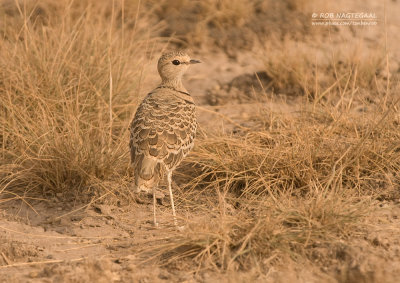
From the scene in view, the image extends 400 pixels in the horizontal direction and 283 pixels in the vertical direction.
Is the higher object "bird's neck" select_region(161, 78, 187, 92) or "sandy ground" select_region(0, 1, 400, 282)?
"bird's neck" select_region(161, 78, 187, 92)

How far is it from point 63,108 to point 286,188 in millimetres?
2000

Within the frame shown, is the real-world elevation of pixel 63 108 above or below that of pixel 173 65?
below

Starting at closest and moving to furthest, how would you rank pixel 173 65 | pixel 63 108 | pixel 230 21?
pixel 173 65
pixel 63 108
pixel 230 21

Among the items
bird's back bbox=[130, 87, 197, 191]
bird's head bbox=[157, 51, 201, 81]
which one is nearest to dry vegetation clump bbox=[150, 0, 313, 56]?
bird's head bbox=[157, 51, 201, 81]

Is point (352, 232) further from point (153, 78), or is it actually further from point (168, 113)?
point (153, 78)

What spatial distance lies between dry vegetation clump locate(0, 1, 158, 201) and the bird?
1.89 ft

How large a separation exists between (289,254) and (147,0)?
5.54 meters

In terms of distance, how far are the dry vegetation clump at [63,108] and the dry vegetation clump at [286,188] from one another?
0.84 meters

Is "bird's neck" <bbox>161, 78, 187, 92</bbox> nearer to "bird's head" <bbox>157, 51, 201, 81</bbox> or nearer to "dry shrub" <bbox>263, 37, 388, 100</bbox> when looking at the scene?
"bird's head" <bbox>157, 51, 201, 81</bbox>

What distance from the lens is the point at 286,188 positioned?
203 inches

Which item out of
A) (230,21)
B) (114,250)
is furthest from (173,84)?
(230,21)

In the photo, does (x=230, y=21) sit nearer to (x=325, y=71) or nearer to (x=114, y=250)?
(x=325, y=71)

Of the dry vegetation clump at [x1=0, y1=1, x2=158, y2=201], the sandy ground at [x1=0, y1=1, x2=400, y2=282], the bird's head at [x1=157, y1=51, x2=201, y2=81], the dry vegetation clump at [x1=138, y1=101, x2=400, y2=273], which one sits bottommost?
the sandy ground at [x1=0, y1=1, x2=400, y2=282]

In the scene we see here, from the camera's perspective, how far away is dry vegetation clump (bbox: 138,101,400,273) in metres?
4.10
